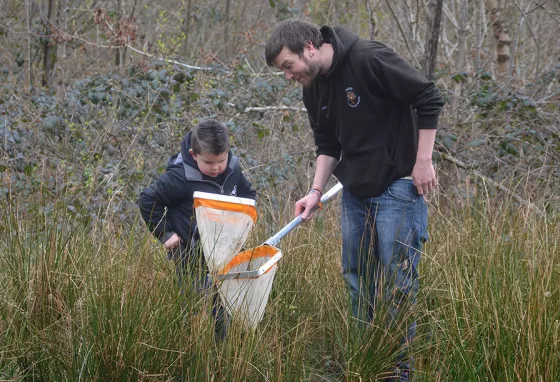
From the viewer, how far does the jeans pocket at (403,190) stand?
3781mm

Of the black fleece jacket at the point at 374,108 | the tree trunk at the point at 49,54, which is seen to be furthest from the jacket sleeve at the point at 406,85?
the tree trunk at the point at 49,54

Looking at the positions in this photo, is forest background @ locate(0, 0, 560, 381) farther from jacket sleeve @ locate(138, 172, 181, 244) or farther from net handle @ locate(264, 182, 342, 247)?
net handle @ locate(264, 182, 342, 247)

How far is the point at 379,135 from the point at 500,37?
7.26m

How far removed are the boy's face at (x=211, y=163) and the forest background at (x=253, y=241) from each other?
1.83ft

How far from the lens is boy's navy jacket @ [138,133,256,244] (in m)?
4.14

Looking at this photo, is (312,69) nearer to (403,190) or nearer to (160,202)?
(403,190)

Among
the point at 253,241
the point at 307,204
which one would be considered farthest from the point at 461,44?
the point at 307,204

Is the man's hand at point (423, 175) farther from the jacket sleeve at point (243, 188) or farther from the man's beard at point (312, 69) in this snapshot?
the jacket sleeve at point (243, 188)

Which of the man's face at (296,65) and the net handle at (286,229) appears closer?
the man's face at (296,65)

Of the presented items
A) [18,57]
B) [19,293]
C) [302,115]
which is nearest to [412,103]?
[19,293]

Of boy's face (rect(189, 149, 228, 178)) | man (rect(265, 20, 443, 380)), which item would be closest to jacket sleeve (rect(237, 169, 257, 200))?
boy's face (rect(189, 149, 228, 178))

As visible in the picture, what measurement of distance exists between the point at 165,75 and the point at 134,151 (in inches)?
32.2

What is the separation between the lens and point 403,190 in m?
3.78

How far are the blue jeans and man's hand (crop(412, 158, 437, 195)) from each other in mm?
97
